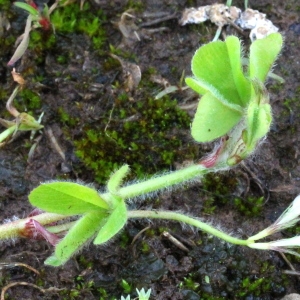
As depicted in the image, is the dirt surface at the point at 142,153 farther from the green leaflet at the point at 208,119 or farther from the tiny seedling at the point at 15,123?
the green leaflet at the point at 208,119

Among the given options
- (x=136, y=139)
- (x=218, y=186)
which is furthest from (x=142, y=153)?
(x=218, y=186)

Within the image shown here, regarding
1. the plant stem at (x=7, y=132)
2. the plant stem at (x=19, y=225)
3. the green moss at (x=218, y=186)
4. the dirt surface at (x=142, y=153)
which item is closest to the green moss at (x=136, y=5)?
the dirt surface at (x=142, y=153)

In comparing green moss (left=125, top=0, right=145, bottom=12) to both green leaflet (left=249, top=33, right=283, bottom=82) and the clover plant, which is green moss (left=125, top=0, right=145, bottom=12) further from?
green leaflet (left=249, top=33, right=283, bottom=82)

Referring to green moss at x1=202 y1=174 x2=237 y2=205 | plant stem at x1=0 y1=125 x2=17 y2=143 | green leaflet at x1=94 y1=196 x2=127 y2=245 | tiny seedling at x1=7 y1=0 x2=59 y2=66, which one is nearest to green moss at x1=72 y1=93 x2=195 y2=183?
green moss at x1=202 y1=174 x2=237 y2=205

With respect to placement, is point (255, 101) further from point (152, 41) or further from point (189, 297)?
point (152, 41)

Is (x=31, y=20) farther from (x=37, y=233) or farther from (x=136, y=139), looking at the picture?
(x=37, y=233)

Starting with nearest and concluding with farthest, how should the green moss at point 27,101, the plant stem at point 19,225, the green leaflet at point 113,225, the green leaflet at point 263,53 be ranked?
the green leaflet at point 113,225
the green leaflet at point 263,53
the plant stem at point 19,225
the green moss at point 27,101

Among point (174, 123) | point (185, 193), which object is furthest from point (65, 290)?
point (174, 123)
